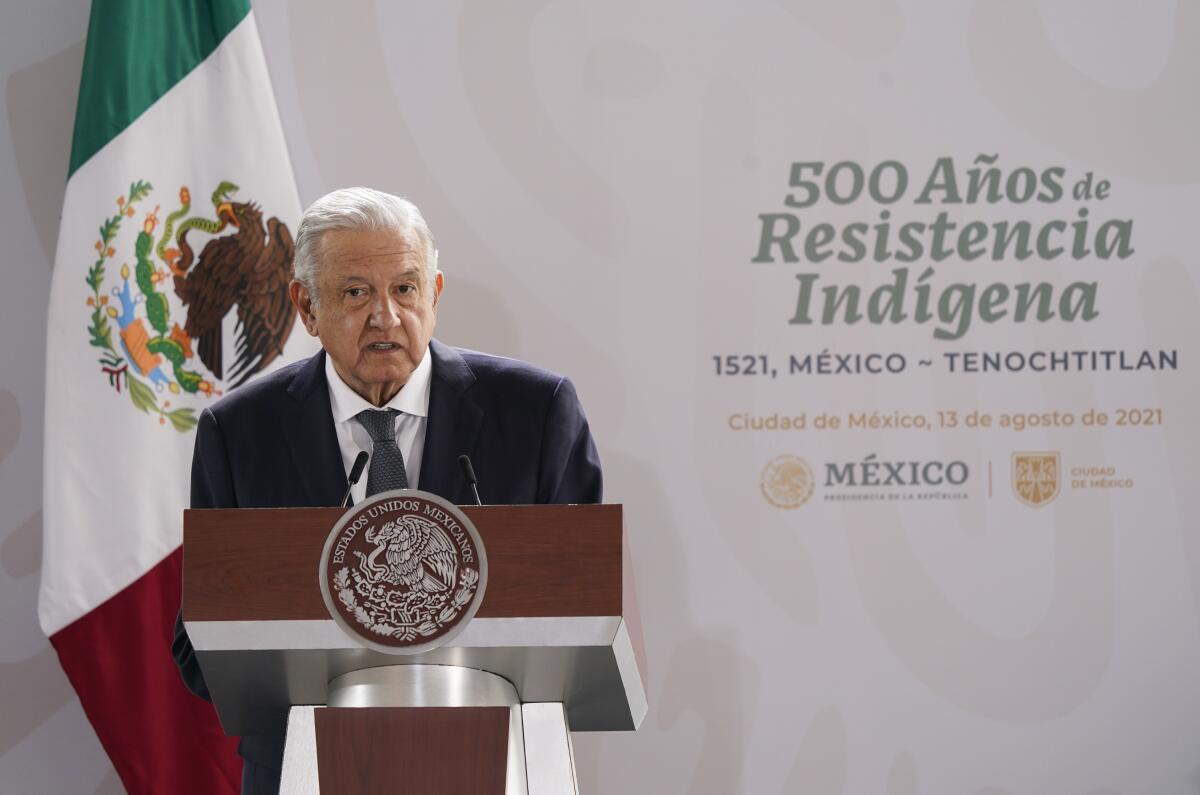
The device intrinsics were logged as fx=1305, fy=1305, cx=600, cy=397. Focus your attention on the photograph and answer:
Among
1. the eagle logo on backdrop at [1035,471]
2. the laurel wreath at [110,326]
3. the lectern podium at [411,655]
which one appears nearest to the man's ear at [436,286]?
the lectern podium at [411,655]

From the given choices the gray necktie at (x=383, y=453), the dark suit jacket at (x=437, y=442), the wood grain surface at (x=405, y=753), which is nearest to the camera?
the wood grain surface at (x=405, y=753)

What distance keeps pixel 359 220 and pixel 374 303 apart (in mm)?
121

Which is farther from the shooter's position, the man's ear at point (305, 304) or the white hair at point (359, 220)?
the man's ear at point (305, 304)

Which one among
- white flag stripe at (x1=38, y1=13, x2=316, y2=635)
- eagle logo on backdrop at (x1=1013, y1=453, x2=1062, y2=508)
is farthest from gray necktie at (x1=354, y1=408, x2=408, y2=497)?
eagle logo on backdrop at (x1=1013, y1=453, x2=1062, y2=508)

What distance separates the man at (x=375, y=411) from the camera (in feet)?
6.18

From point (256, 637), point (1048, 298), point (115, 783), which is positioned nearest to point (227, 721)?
point (256, 637)

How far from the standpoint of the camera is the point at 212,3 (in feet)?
10.4

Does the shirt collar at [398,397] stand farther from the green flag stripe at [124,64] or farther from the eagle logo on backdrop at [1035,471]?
the eagle logo on backdrop at [1035,471]

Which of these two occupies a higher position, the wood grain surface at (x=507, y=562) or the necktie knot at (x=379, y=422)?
the necktie knot at (x=379, y=422)

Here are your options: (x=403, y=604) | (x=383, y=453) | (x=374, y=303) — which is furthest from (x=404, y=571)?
(x=374, y=303)

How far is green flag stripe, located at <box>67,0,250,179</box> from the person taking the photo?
306cm

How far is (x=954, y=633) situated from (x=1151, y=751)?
0.59 meters

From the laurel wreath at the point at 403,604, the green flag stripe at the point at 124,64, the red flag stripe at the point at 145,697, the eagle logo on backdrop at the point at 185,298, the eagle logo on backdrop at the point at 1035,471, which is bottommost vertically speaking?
the red flag stripe at the point at 145,697

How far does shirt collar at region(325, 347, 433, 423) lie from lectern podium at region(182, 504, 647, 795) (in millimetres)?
644
